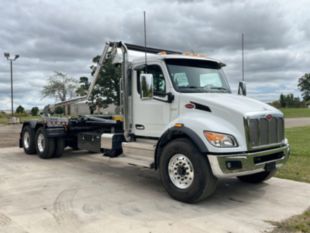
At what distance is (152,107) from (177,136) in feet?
3.68

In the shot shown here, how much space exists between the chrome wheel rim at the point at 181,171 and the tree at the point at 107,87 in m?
2.72

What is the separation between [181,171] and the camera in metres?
5.64

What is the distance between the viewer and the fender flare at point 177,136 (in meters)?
5.25

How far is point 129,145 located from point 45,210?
235 centimetres

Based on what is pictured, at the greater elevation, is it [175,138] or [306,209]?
[175,138]

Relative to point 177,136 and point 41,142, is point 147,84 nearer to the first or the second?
point 177,136

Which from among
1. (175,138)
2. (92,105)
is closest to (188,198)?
(175,138)

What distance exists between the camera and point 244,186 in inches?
267

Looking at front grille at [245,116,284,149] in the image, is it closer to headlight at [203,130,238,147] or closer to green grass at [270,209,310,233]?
headlight at [203,130,238,147]

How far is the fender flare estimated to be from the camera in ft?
17.2

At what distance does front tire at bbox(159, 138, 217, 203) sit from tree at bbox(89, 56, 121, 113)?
264cm

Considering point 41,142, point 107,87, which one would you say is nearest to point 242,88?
point 107,87

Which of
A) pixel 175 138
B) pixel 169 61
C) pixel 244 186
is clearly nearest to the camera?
pixel 175 138

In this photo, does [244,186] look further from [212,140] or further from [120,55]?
[120,55]
